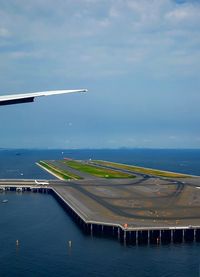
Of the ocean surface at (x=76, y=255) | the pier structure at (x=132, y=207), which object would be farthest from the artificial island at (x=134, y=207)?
the ocean surface at (x=76, y=255)

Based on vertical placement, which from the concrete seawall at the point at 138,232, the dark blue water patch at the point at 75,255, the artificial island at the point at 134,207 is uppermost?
the artificial island at the point at 134,207

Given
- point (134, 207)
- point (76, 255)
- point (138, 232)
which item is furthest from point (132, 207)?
point (76, 255)

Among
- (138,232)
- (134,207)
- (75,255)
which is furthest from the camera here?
(134,207)

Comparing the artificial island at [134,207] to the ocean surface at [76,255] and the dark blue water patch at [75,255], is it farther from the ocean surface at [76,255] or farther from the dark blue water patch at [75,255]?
the dark blue water patch at [75,255]

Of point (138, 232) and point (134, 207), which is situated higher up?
point (134, 207)

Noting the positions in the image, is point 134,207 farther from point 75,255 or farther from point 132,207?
point 75,255

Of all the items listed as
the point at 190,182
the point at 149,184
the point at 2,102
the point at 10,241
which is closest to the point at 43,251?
the point at 10,241

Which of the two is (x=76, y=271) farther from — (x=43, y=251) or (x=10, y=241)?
(x=10, y=241)

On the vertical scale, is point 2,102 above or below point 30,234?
above
